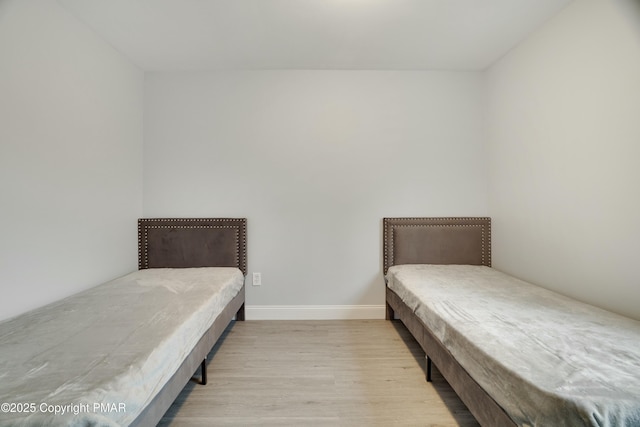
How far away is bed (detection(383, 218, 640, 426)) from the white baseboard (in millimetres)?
511

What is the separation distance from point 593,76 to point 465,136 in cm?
114

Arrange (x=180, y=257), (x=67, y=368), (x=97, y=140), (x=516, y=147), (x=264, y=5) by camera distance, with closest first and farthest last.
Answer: (x=67, y=368) → (x=264, y=5) → (x=97, y=140) → (x=516, y=147) → (x=180, y=257)

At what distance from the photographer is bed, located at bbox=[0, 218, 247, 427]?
2.85 ft

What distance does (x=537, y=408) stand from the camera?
887mm

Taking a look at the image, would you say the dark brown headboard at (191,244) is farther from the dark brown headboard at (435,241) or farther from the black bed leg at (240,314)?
the dark brown headboard at (435,241)

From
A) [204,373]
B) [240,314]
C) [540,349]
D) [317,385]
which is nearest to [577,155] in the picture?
[540,349]

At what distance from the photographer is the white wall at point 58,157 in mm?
1578

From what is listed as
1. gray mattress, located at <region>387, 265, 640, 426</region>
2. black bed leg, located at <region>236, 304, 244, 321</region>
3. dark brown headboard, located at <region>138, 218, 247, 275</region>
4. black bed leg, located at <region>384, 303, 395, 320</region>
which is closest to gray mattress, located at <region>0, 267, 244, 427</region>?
dark brown headboard, located at <region>138, 218, 247, 275</region>

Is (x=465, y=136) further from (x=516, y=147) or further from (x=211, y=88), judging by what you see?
(x=211, y=88)

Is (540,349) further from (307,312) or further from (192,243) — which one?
(192,243)

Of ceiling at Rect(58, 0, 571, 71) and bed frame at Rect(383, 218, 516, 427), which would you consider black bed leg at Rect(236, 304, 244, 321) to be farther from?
ceiling at Rect(58, 0, 571, 71)

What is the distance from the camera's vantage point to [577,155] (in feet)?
6.11

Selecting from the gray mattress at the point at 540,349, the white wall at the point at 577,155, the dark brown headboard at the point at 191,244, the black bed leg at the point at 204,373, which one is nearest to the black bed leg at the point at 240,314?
the dark brown headboard at the point at 191,244

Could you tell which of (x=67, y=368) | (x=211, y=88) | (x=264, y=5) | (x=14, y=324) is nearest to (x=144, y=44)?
(x=211, y=88)
